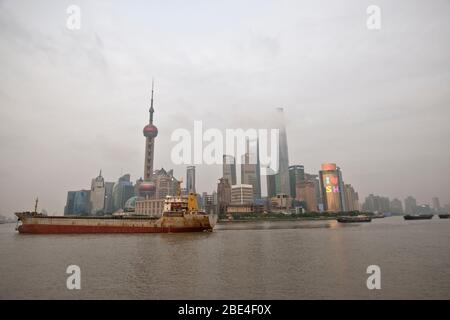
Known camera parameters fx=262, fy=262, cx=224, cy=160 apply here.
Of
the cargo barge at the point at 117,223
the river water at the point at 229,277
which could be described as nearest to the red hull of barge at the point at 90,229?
the cargo barge at the point at 117,223

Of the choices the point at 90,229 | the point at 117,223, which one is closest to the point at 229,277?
the point at 117,223

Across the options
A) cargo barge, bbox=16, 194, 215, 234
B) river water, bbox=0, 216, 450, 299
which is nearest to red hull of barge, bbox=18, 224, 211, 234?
cargo barge, bbox=16, 194, 215, 234

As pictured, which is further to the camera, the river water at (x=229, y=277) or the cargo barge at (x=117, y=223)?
the cargo barge at (x=117, y=223)

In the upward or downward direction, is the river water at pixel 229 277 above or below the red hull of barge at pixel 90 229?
below

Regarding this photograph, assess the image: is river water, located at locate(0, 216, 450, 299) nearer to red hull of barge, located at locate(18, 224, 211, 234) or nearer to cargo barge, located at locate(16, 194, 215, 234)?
cargo barge, located at locate(16, 194, 215, 234)

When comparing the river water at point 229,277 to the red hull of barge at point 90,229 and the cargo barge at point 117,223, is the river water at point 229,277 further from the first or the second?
the red hull of barge at point 90,229

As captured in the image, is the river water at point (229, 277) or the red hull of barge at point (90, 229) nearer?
the river water at point (229, 277)

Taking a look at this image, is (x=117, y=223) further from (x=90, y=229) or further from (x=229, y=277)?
(x=229, y=277)

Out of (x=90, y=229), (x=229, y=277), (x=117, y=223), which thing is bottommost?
(x=229, y=277)

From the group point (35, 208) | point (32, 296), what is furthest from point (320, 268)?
point (35, 208)

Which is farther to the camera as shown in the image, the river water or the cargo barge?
the cargo barge

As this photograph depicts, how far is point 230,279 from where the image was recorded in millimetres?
19703

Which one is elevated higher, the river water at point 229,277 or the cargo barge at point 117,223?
the cargo barge at point 117,223
